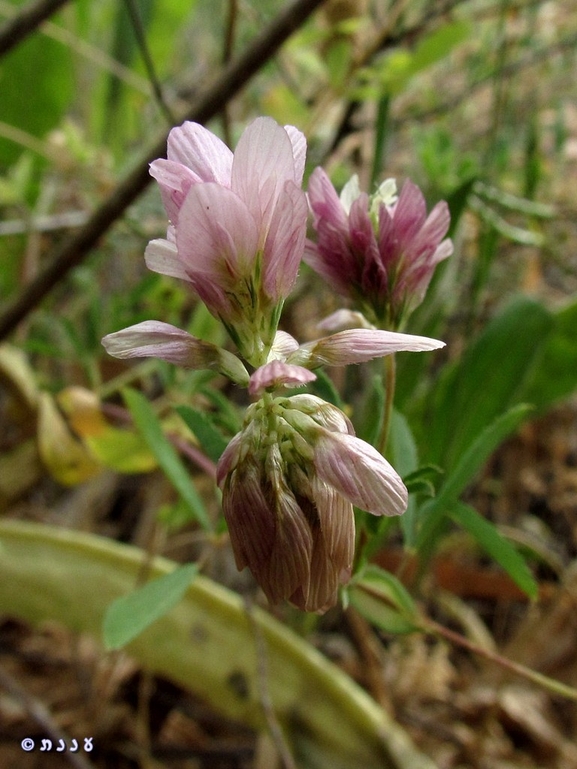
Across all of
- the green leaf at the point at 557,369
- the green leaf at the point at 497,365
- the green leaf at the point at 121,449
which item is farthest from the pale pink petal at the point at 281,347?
the green leaf at the point at 557,369

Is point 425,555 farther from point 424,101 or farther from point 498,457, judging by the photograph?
point 424,101

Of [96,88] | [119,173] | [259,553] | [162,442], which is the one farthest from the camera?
[96,88]

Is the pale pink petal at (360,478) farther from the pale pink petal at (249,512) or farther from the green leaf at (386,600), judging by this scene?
the green leaf at (386,600)

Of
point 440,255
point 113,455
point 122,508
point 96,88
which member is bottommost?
point 122,508

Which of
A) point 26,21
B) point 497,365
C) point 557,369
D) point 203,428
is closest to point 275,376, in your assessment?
point 203,428

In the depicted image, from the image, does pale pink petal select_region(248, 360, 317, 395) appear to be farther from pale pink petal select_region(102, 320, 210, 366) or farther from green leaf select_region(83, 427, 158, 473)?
green leaf select_region(83, 427, 158, 473)

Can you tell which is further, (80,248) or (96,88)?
(96,88)

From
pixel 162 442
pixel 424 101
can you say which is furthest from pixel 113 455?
pixel 424 101

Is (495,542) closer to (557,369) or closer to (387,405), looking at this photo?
(387,405)
